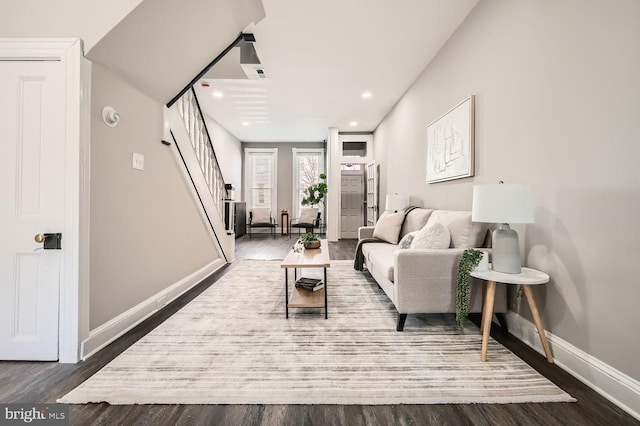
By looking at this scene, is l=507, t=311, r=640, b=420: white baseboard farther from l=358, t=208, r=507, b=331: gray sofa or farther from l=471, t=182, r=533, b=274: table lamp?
l=471, t=182, r=533, b=274: table lamp

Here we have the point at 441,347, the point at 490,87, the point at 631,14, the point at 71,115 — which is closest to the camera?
the point at 631,14

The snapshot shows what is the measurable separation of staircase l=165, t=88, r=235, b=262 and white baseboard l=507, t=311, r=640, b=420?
367cm

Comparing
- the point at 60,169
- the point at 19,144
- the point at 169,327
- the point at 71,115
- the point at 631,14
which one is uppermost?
the point at 631,14

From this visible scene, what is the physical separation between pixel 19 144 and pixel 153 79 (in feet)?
3.54

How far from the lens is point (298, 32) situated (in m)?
2.94

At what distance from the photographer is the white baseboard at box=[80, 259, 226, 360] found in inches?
71.3

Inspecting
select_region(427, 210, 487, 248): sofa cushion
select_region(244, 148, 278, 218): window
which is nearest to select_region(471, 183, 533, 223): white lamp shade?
select_region(427, 210, 487, 248): sofa cushion

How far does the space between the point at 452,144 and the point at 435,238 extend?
1.27m

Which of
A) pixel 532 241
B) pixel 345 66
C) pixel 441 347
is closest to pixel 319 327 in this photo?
pixel 441 347

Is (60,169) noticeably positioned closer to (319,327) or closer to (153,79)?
(153,79)

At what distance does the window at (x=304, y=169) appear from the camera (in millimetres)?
8359

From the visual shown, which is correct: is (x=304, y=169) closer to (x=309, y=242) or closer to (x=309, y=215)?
(x=309, y=215)

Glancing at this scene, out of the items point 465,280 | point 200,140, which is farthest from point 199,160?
point 465,280

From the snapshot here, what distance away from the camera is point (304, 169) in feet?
27.7
